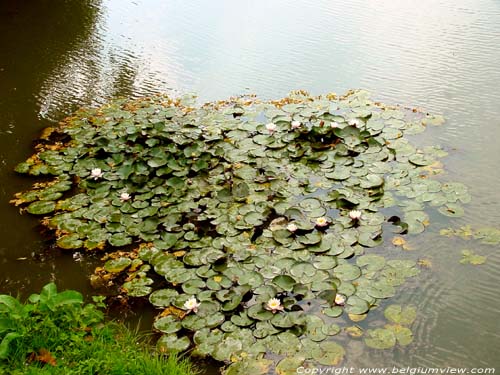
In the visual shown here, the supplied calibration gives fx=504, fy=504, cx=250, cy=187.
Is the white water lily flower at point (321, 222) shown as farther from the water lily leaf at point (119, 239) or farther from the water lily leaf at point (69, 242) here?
the water lily leaf at point (69, 242)

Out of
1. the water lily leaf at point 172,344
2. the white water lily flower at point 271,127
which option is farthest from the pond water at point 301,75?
the white water lily flower at point 271,127

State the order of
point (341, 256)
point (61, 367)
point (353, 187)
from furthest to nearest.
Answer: point (353, 187) < point (341, 256) < point (61, 367)

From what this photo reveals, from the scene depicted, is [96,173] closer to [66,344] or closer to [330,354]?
[66,344]

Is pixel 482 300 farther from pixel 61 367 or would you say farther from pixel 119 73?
pixel 119 73

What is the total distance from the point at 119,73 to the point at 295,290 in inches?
128

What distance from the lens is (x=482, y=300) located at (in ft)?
7.95

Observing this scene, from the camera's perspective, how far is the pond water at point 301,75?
2.45m

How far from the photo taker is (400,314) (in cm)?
233

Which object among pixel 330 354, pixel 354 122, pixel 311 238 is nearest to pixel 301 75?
pixel 354 122

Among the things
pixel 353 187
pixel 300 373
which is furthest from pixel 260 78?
pixel 300 373

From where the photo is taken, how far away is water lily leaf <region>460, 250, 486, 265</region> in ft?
8.54

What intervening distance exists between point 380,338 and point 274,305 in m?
0.49

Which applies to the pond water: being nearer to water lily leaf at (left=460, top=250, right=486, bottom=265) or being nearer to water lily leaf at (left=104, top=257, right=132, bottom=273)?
water lily leaf at (left=460, top=250, right=486, bottom=265)

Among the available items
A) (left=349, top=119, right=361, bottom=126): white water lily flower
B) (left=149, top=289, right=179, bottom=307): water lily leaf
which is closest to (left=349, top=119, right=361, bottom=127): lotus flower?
(left=349, top=119, right=361, bottom=126): white water lily flower
